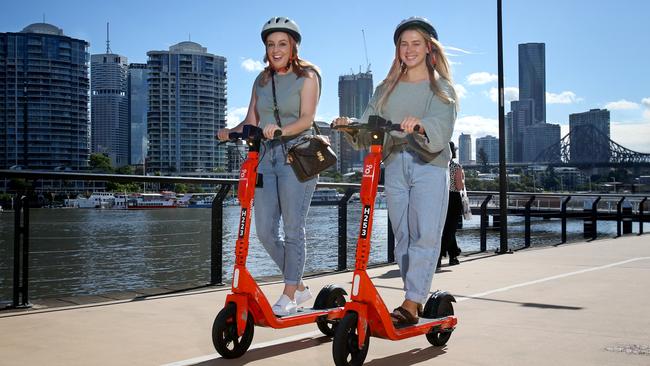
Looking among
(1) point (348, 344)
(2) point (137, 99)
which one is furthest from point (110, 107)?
(1) point (348, 344)

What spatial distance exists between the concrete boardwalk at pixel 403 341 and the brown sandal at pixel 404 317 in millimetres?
174

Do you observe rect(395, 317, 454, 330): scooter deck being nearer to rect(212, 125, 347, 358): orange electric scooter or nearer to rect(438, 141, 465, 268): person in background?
rect(212, 125, 347, 358): orange electric scooter

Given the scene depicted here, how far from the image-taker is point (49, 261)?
5.74 m

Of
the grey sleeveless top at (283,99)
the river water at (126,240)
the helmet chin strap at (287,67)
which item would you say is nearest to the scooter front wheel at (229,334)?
the grey sleeveless top at (283,99)

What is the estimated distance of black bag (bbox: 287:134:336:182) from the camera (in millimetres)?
3846

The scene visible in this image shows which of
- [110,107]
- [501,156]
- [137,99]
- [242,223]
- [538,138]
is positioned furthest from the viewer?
[538,138]

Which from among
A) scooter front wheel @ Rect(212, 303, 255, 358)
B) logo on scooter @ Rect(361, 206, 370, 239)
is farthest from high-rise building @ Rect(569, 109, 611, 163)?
scooter front wheel @ Rect(212, 303, 255, 358)

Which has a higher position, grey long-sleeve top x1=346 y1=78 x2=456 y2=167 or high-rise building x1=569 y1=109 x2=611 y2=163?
high-rise building x1=569 y1=109 x2=611 y2=163

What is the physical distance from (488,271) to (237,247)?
14.8 feet

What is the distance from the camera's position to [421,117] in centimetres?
369

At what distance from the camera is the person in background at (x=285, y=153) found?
3984 millimetres

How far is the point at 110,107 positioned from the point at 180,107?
67.4 meters

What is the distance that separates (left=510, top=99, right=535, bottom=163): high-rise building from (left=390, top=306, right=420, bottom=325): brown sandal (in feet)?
489

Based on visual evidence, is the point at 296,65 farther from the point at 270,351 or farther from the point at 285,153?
the point at 270,351
